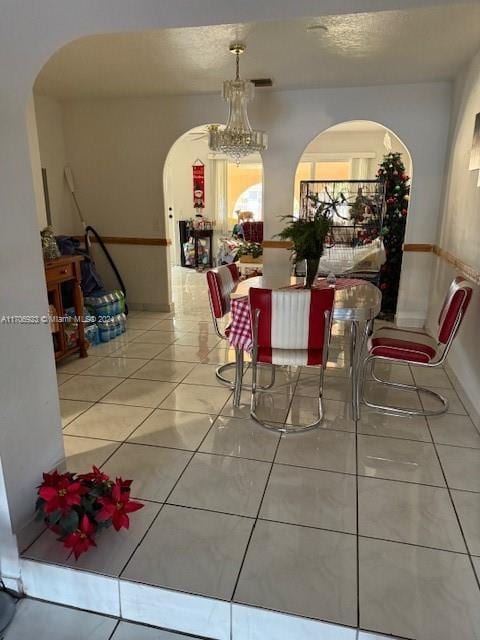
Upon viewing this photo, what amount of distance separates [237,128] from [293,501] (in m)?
3.01

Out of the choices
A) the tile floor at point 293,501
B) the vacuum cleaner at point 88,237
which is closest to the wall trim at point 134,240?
the vacuum cleaner at point 88,237

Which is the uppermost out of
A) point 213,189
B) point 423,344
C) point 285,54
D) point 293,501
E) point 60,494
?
point 285,54

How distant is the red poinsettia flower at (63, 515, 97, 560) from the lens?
5.08ft

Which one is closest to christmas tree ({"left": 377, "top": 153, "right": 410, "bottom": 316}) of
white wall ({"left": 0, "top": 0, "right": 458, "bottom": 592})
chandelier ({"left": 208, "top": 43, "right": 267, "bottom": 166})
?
chandelier ({"left": 208, "top": 43, "right": 267, "bottom": 166})

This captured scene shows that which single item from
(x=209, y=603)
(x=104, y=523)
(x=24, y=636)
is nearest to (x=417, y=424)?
Result: (x=209, y=603)

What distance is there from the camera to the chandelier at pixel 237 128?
3.56 meters

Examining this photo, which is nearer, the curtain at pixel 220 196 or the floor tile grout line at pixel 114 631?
the floor tile grout line at pixel 114 631

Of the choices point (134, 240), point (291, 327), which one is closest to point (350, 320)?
point (291, 327)

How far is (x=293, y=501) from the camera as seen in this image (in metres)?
1.94

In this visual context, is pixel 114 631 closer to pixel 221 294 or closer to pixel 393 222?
pixel 221 294

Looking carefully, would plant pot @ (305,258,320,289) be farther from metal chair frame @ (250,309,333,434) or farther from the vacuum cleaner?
the vacuum cleaner

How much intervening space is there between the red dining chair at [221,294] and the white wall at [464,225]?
5.29 feet

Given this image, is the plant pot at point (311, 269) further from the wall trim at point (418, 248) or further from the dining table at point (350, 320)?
the wall trim at point (418, 248)

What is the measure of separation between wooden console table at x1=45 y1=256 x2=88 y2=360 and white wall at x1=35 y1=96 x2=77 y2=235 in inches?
68.1
